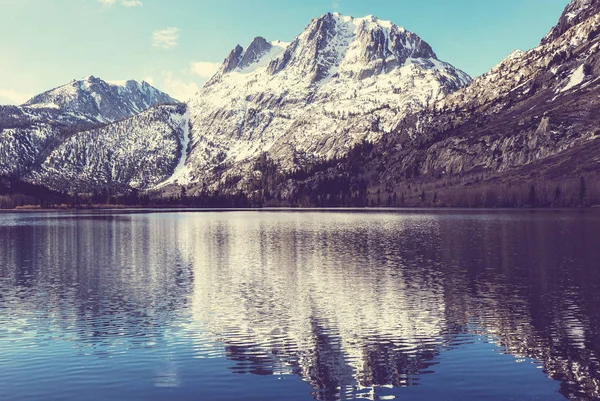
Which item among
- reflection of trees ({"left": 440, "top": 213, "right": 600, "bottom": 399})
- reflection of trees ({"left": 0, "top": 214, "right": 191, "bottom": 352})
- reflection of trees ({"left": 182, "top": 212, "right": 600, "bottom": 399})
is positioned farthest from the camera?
reflection of trees ({"left": 0, "top": 214, "right": 191, "bottom": 352})

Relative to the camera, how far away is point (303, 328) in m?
52.9

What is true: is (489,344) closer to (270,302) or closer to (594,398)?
(594,398)

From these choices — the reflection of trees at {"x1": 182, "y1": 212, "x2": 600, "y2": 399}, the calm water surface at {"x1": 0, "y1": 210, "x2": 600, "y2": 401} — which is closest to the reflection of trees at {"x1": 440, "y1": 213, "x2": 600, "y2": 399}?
the reflection of trees at {"x1": 182, "y1": 212, "x2": 600, "y2": 399}

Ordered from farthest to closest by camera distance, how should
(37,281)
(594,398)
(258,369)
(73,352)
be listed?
(37,281), (73,352), (258,369), (594,398)

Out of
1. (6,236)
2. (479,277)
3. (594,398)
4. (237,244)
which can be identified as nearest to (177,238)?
(237,244)

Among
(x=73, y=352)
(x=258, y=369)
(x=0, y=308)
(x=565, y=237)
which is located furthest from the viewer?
(x=565, y=237)

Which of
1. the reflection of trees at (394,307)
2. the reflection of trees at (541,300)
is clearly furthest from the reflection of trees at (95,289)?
the reflection of trees at (541,300)

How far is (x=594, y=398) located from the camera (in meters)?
34.8

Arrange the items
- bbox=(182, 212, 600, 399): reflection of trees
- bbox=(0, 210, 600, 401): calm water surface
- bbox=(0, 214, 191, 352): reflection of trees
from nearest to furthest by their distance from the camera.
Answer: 1. bbox=(0, 210, 600, 401): calm water surface
2. bbox=(182, 212, 600, 399): reflection of trees
3. bbox=(0, 214, 191, 352): reflection of trees

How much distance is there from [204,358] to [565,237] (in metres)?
127

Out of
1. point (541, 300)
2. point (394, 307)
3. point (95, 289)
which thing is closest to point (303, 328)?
point (394, 307)

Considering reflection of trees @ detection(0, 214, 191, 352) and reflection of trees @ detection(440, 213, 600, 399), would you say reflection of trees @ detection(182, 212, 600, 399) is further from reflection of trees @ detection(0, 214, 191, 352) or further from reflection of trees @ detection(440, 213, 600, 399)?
reflection of trees @ detection(0, 214, 191, 352)

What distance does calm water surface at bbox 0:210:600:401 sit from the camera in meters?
37.6

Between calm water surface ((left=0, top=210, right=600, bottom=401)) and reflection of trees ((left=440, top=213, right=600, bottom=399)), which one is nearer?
calm water surface ((left=0, top=210, right=600, bottom=401))
